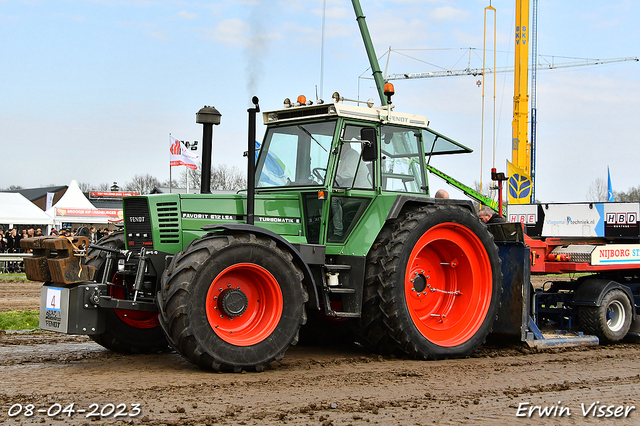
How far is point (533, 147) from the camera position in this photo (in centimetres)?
2542

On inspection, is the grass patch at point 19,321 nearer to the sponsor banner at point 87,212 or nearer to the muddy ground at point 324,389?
the muddy ground at point 324,389

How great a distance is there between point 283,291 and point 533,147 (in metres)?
21.1

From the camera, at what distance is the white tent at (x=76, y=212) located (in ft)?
105

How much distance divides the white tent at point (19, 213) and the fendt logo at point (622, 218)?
1027 inches

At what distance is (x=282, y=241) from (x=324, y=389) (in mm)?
1478

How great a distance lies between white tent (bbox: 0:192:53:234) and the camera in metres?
29.6

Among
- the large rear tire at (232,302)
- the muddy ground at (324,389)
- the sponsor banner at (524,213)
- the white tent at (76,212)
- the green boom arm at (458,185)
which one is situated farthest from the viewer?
the white tent at (76,212)

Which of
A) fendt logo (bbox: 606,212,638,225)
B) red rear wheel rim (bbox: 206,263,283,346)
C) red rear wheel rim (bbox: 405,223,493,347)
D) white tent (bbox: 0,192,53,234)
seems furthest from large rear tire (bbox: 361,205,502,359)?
white tent (bbox: 0,192,53,234)

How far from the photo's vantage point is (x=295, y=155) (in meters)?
7.55

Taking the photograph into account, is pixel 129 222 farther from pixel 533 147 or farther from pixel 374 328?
pixel 533 147

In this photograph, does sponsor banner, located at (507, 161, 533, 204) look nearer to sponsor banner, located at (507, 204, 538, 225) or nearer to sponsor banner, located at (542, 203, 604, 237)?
sponsor banner, located at (507, 204, 538, 225)

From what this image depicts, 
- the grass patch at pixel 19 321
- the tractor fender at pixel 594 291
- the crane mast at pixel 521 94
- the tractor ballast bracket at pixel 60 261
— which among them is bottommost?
the grass patch at pixel 19 321

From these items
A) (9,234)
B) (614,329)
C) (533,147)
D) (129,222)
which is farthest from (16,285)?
(533,147)

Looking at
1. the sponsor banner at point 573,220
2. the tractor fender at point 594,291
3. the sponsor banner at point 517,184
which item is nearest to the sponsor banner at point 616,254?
the tractor fender at point 594,291
